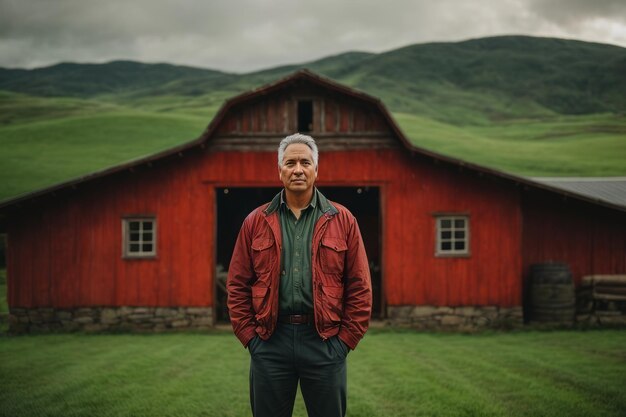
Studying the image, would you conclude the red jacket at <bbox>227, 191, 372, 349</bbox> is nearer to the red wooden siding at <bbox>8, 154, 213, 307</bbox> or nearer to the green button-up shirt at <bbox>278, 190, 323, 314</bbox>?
the green button-up shirt at <bbox>278, 190, 323, 314</bbox>

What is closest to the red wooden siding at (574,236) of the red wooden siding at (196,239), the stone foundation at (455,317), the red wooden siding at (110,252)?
the red wooden siding at (196,239)

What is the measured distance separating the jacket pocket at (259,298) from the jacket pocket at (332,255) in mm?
403

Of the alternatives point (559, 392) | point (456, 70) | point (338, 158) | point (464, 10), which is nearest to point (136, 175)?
point (338, 158)

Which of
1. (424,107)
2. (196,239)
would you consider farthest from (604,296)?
(424,107)

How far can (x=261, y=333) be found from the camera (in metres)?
3.40

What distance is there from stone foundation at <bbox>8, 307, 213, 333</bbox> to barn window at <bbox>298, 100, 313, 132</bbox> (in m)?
4.97

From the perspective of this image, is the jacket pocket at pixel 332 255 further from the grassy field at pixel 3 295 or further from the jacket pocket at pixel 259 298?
the grassy field at pixel 3 295

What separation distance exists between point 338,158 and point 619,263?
7812 mm

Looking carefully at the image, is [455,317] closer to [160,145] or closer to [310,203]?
[310,203]

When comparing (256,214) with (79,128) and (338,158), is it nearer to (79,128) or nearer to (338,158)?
(338,158)

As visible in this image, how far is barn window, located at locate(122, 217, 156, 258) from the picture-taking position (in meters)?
13.2

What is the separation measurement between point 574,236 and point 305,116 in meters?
7.59

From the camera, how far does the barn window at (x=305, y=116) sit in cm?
1340

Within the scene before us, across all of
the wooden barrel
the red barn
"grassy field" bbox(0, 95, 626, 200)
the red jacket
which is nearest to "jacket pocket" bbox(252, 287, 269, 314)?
the red jacket
